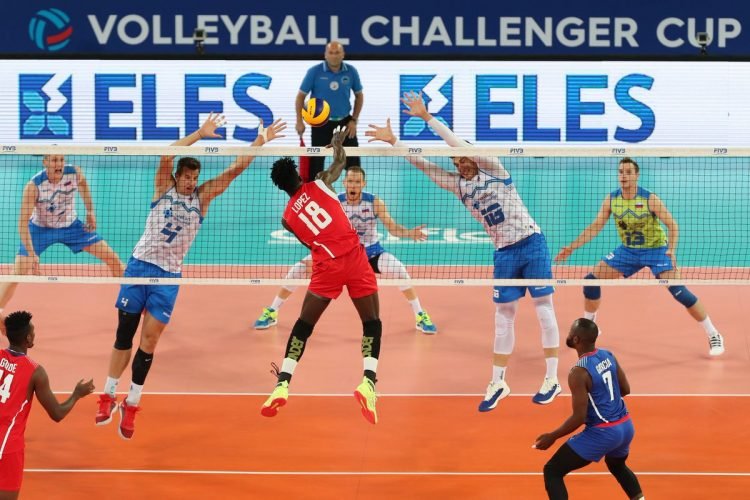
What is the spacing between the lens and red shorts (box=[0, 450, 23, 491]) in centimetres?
935

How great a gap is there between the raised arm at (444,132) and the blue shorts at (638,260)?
280 cm

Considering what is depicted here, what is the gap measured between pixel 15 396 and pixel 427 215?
13632mm

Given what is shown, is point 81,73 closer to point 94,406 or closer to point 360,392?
point 94,406

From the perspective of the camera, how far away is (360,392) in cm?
1101

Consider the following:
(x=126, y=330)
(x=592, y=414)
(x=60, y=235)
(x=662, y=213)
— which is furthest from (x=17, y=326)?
(x=662, y=213)

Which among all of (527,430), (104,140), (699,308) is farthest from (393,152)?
(104,140)

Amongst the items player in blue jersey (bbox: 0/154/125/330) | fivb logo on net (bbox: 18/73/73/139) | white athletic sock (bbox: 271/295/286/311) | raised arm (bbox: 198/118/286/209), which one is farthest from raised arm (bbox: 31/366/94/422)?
fivb logo on net (bbox: 18/73/73/139)

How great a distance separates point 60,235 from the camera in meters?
15.4

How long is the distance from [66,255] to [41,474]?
895cm

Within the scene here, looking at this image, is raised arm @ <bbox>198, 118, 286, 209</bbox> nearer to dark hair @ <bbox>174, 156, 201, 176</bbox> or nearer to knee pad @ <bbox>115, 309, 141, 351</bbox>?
dark hair @ <bbox>174, 156, 201, 176</bbox>

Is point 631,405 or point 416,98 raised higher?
point 416,98

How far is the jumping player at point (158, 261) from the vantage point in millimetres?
12125

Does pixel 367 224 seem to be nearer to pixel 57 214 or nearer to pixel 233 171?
pixel 233 171

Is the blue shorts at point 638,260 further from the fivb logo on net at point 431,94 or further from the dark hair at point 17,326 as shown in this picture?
the fivb logo on net at point 431,94
